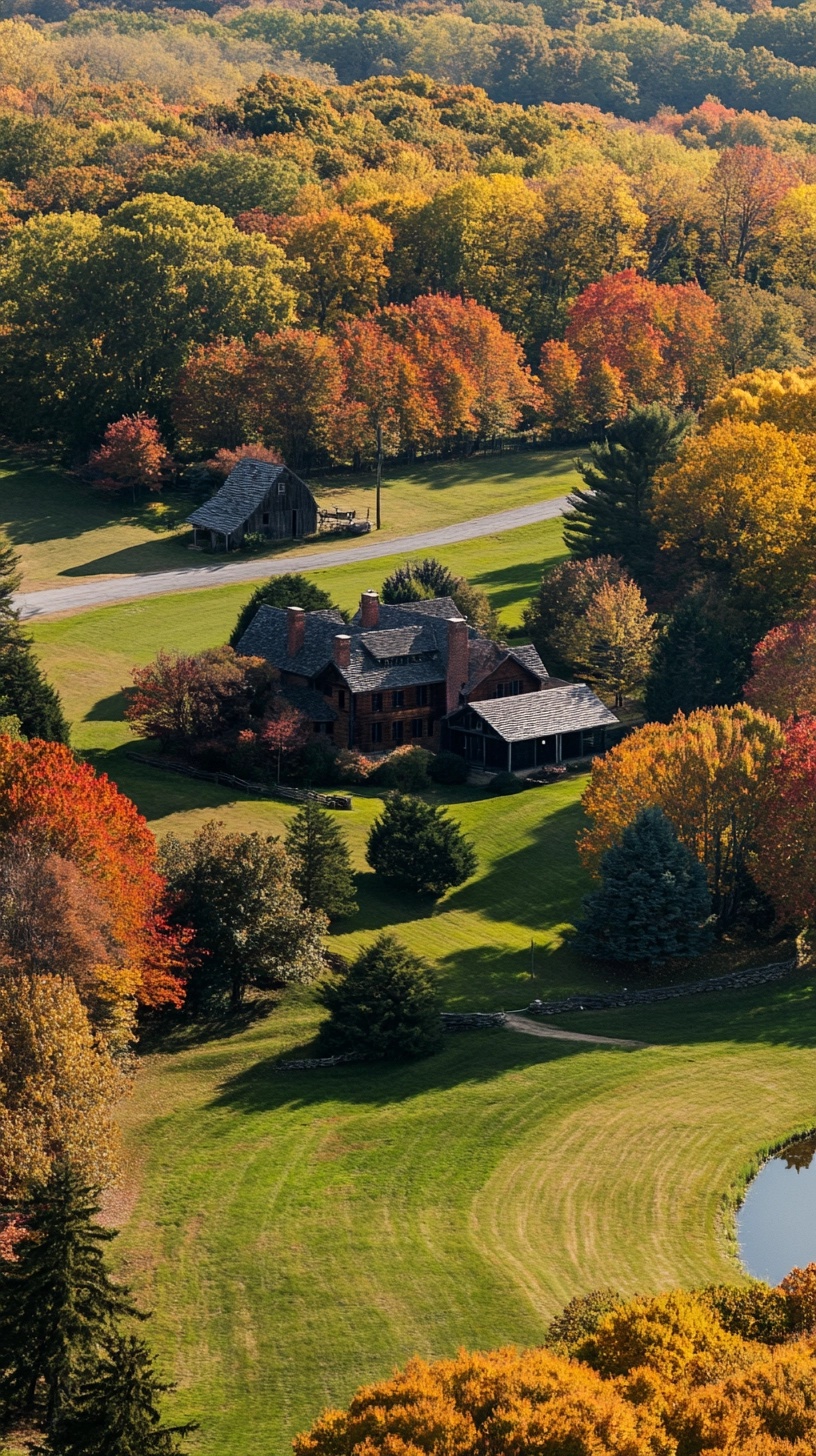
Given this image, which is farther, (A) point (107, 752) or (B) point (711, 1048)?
(A) point (107, 752)

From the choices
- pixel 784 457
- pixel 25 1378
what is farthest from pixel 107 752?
pixel 25 1378

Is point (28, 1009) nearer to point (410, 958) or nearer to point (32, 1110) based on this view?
point (32, 1110)

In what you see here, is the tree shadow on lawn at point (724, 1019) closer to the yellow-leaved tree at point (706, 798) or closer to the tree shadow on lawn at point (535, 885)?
the yellow-leaved tree at point (706, 798)

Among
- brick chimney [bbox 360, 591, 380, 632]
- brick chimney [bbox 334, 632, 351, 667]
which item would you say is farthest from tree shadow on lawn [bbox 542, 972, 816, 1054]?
brick chimney [bbox 360, 591, 380, 632]

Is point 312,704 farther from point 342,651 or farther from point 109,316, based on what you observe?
point 109,316

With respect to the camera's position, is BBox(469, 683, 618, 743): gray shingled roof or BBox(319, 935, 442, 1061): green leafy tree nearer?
BBox(319, 935, 442, 1061): green leafy tree

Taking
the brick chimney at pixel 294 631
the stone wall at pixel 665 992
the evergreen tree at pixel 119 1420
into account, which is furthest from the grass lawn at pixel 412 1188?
the brick chimney at pixel 294 631

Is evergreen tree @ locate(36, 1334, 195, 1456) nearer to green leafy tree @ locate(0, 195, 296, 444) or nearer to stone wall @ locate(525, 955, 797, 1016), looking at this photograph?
stone wall @ locate(525, 955, 797, 1016)
